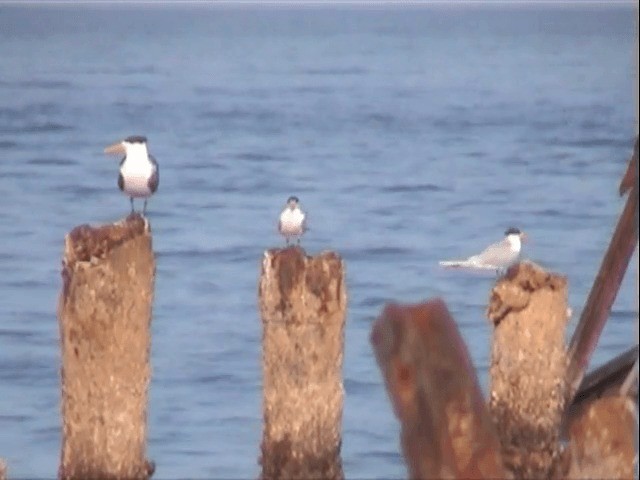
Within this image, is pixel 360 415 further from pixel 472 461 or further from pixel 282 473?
pixel 472 461

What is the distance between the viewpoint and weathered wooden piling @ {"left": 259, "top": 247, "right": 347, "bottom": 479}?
8.69 metres

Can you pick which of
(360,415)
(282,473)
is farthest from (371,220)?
(282,473)

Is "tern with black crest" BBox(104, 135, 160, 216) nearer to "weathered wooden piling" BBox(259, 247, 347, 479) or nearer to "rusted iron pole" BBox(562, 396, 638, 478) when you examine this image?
"weathered wooden piling" BBox(259, 247, 347, 479)

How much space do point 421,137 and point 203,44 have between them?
137 feet

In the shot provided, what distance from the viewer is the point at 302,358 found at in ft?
28.7

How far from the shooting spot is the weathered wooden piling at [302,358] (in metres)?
8.69

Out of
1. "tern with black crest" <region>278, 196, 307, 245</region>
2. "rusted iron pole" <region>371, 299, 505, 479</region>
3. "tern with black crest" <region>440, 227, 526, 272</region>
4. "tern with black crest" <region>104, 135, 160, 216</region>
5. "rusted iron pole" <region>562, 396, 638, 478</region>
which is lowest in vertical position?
"rusted iron pole" <region>562, 396, 638, 478</region>

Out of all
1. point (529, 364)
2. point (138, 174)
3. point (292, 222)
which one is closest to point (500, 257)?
point (292, 222)

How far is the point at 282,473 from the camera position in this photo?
8.88m

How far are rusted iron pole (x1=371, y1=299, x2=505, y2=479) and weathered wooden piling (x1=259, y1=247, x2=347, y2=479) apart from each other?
1177 millimetres

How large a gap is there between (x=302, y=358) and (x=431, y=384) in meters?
1.37

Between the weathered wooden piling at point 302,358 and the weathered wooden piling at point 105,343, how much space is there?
0.54 m

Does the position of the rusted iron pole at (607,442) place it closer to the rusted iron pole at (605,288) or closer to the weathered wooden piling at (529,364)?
the rusted iron pole at (605,288)

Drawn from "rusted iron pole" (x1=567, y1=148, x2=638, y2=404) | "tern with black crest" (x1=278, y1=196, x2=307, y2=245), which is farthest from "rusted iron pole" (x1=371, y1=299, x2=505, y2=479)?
"tern with black crest" (x1=278, y1=196, x2=307, y2=245)
